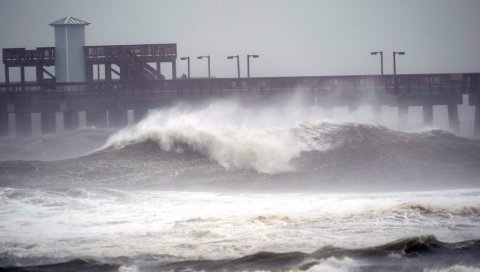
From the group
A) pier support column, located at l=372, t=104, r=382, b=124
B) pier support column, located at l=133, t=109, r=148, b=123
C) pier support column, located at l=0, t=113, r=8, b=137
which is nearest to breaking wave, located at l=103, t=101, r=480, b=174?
pier support column, located at l=133, t=109, r=148, b=123

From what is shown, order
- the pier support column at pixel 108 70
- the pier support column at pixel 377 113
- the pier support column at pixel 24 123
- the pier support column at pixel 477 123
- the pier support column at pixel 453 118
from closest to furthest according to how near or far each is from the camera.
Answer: the pier support column at pixel 377 113 < the pier support column at pixel 477 123 < the pier support column at pixel 453 118 < the pier support column at pixel 24 123 < the pier support column at pixel 108 70

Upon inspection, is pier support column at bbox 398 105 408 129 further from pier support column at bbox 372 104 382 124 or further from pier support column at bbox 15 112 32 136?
pier support column at bbox 15 112 32 136

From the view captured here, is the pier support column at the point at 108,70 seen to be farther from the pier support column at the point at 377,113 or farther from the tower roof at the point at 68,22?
the pier support column at the point at 377,113

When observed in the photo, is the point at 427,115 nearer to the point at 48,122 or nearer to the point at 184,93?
the point at 184,93

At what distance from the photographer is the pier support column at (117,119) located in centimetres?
5535

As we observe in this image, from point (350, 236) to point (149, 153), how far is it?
17.4 m

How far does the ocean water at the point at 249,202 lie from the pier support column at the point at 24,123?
2575 cm

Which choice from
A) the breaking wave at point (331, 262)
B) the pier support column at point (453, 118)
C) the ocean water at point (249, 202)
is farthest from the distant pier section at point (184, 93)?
the breaking wave at point (331, 262)

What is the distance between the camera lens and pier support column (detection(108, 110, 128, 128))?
55.3 meters

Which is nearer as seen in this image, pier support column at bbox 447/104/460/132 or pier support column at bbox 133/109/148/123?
pier support column at bbox 133/109/148/123

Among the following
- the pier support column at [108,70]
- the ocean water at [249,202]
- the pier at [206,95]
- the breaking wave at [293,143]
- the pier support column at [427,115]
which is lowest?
the ocean water at [249,202]

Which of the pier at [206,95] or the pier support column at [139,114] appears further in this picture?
the pier at [206,95]

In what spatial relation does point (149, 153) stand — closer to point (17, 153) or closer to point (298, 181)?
point (298, 181)

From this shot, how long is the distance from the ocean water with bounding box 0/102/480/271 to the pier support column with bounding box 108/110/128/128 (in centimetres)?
2005
